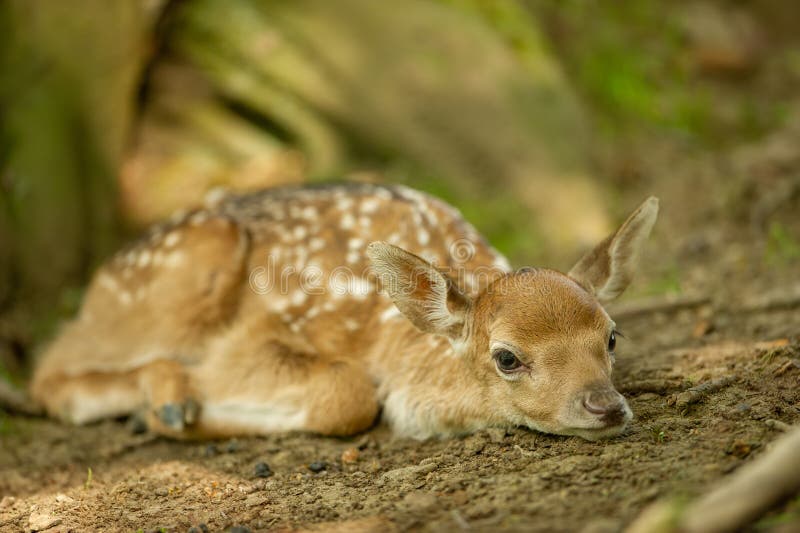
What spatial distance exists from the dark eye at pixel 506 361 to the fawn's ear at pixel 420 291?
1.22 feet

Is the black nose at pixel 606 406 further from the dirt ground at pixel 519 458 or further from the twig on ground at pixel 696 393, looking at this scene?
the twig on ground at pixel 696 393

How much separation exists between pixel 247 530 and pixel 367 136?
4767mm

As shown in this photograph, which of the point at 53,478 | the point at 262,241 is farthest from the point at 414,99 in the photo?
the point at 53,478

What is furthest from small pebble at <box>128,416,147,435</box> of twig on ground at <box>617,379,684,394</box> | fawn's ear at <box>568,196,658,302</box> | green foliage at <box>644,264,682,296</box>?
green foliage at <box>644,264,682,296</box>

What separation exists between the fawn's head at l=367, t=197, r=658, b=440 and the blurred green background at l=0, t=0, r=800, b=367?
191 cm

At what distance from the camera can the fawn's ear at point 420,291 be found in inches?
151

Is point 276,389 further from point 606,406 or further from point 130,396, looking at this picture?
point 606,406

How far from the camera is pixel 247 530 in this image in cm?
324

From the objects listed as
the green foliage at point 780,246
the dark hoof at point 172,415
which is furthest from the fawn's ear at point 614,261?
the dark hoof at point 172,415

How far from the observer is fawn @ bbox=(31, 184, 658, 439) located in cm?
364

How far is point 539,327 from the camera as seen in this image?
Answer: 3.59m

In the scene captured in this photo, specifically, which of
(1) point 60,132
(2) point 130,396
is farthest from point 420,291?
(1) point 60,132

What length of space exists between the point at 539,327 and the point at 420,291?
2.13 ft

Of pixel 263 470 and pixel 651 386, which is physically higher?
pixel 651 386
